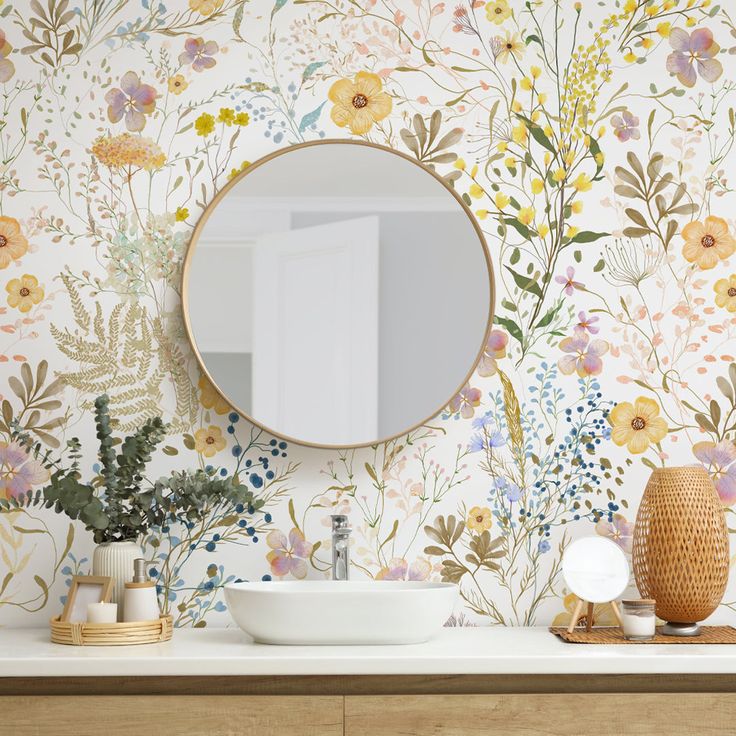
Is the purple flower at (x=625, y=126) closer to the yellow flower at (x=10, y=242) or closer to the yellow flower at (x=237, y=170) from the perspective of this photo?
the yellow flower at (x=237, y=170)

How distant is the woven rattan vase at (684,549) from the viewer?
5.93 feet

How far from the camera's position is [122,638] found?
170 centimetres

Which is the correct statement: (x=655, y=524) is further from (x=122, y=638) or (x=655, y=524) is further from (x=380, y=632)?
(x=122, y=638)

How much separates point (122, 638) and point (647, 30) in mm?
1735

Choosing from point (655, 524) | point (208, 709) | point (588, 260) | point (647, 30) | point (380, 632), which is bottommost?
point (208, 709)

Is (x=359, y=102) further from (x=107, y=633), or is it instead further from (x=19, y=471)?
(x=107, y=633)

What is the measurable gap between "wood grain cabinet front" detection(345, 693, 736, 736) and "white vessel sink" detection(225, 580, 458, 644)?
12 centimetres

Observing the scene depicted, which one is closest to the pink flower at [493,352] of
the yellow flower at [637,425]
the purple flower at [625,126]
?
the yellow flower at [637,425]

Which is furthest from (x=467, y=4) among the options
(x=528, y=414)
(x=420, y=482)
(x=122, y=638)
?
(x=122, y=638)

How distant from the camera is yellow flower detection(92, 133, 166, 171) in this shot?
2061mm

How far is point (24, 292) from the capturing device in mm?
2037

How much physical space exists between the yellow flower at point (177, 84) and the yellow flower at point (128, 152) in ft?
0.41

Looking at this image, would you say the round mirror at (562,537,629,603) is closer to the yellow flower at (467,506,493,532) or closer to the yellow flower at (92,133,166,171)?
the yellow flower at (467,506,493,532)

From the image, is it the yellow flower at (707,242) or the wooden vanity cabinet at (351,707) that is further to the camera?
the yellow flower at (707,242)
